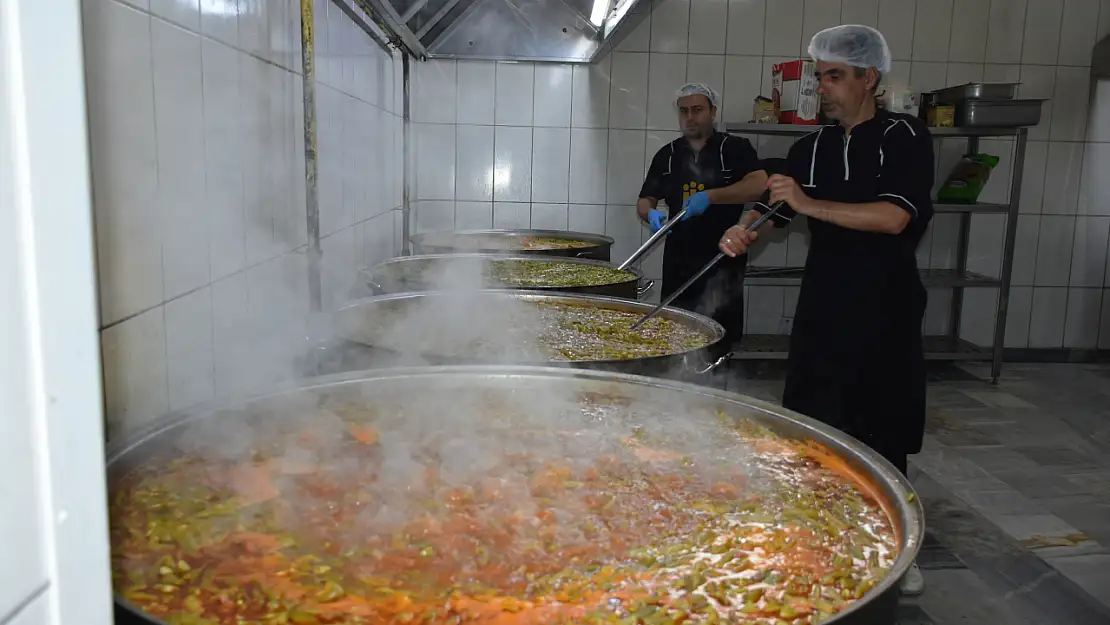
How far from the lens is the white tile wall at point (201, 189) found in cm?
114

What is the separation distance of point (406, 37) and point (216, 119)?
5.49ft

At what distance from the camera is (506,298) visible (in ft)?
7.86

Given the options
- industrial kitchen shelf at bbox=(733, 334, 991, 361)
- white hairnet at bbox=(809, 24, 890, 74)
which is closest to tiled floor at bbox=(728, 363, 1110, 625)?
industrial kitchen shelf at bbox=(733, 334, 991, 361)

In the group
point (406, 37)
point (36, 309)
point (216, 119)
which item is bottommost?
point (36, 309)

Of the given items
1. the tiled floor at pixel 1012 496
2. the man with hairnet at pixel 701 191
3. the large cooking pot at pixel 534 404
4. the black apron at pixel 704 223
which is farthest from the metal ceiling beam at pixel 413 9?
the tiled floor at pixel 1012 496

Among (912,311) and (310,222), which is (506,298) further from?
(912,311)

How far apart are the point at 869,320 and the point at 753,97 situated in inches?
116

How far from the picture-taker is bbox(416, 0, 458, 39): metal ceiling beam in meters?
3.05

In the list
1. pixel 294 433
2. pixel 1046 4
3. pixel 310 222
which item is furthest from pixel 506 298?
pixel 1046 4

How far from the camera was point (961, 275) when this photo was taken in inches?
212

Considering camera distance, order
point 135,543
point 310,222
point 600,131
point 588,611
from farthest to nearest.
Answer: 1. point 600,131
2. point 310,222
3. point 135,543
4. point 588,611

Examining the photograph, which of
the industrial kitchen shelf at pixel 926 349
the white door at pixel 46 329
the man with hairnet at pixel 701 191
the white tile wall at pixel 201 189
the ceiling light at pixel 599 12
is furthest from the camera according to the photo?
the industrial kitchen shelf at pixel 926 349

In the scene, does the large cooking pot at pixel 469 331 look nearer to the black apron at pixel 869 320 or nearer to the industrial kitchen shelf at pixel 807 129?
the black apron at pixel 869 320

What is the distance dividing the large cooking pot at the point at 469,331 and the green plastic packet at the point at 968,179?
3.61m
